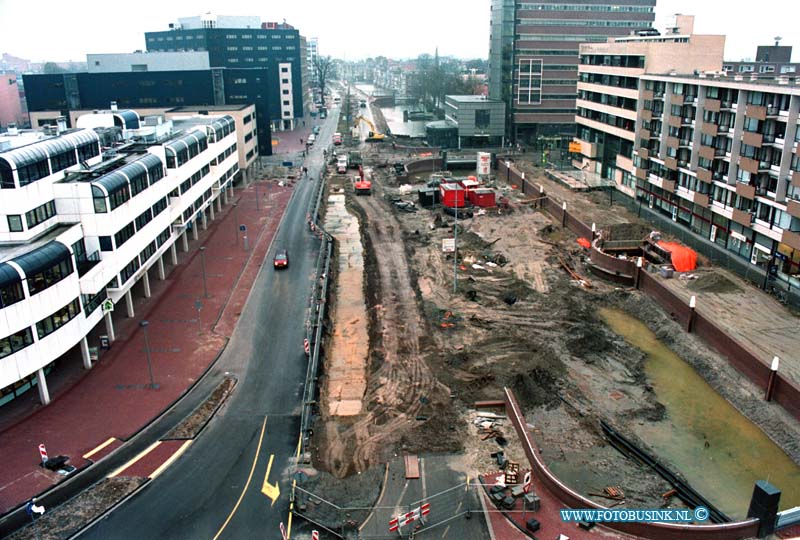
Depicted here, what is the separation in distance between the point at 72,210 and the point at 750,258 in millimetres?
50196

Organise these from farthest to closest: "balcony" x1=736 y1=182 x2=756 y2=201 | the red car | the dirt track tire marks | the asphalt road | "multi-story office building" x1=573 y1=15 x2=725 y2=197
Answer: "multi-story office building" x1=573 y1=15 x2=725 y2=197, the red car, "balcony" x1=736 y1=182 x2=756 y2=201, the dirt track tire marks, the asphalt road

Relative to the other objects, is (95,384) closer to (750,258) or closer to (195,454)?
(195,454)

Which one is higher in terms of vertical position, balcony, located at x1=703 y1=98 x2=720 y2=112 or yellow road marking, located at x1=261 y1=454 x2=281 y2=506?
balcony, located at x1=703 y1=98 x2=720 y2=112

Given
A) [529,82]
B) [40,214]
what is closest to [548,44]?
[529,82]

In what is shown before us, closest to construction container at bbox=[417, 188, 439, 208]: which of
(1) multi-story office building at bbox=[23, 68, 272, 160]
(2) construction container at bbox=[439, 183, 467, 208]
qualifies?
(2) construction container at bbox=[439, 183, 467, 208]

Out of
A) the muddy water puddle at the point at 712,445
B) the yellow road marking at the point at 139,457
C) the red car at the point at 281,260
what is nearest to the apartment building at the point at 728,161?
the muddy water puddle at the point at 712,445

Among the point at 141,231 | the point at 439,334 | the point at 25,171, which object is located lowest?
the point at 439,334

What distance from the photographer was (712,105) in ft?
179

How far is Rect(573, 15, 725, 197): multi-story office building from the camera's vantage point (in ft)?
221

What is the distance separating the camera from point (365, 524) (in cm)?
2338

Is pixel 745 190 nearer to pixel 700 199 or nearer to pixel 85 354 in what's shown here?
pixel 700 199

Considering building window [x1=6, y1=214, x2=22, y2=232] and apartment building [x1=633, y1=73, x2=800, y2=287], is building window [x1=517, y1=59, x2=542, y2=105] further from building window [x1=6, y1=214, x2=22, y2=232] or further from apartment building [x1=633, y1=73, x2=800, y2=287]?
building window [x1=6, y1=214, x2=22, y2=232]

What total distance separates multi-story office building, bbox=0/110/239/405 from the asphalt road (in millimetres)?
8059

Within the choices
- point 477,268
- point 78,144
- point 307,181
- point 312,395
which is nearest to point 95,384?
point 312,395
